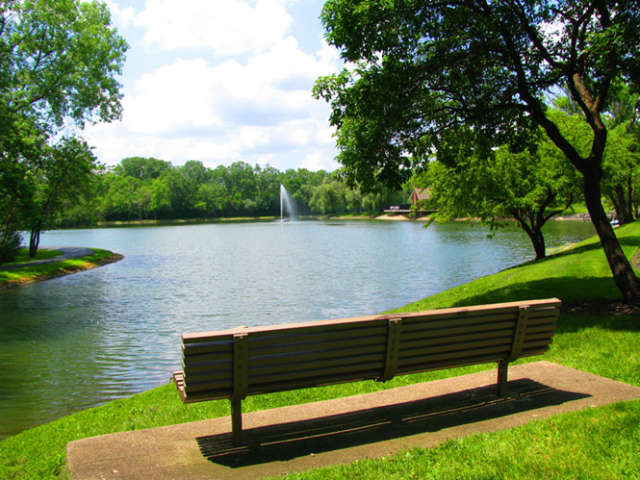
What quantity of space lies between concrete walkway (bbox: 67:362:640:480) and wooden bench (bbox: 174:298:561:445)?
45cm

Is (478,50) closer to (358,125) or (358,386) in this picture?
(358,125)

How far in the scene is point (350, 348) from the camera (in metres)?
4.64

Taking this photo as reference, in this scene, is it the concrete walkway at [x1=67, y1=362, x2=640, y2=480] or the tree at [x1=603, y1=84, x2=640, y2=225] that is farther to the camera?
the tree at [x1=603, y1=84, x2=640, y2=225]

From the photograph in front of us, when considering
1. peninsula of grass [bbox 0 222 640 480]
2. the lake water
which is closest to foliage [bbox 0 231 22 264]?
the lake water

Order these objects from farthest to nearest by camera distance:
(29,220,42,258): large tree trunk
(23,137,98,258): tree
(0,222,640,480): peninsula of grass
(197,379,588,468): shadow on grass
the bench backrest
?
1. (29,220,42,258): large tree trunk
2. (23,137,98,258): tree
3. (197,379,588,468): shadow on grass
4. the bench backrest
5. (0,222,640,480): peninsula of grass

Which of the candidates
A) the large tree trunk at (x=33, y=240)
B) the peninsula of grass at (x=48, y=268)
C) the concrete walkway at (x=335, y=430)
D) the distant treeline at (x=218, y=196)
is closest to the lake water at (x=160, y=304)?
the peninsula of grass at (x=48, y=268)

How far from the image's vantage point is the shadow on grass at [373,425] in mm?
4530

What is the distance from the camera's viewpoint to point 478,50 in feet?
38.4

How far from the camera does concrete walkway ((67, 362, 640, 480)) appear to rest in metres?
4.27

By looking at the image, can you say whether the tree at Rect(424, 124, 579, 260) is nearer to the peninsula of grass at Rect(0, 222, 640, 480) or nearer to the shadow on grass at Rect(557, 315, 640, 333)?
the peninsula of grass at Rect(0, 222, 640, 480)

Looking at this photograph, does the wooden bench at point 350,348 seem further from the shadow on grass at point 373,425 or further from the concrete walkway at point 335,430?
the concrete walkway at point 335,430

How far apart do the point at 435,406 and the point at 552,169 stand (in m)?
18.5

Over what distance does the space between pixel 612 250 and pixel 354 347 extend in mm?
8339

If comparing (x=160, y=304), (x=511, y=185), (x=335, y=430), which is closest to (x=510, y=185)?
(x=511, y=185)
